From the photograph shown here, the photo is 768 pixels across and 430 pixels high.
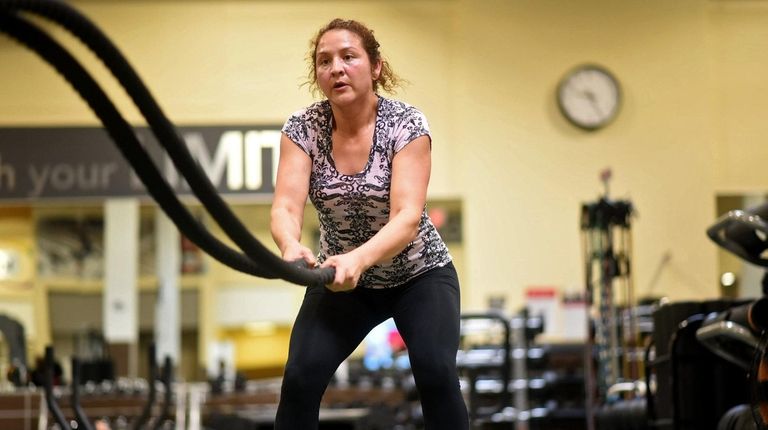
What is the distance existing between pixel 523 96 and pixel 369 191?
8968 mm

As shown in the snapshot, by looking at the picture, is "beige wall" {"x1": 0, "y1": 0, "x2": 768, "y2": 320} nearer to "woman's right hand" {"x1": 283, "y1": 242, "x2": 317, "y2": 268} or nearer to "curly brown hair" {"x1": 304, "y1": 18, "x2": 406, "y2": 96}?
"curly brown hair" {"x1": 304, "y1": 18, "x2": 406, "y2": 96}

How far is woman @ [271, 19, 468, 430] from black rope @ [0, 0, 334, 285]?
515 mm

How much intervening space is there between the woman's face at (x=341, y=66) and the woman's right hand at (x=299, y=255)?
405 mm

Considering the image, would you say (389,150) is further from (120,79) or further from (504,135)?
(504,135)

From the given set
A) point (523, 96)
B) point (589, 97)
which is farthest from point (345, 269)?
point (589, 97)

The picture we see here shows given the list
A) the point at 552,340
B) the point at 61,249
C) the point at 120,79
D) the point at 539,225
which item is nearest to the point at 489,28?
the point at 539,225

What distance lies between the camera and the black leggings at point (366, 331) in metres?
2.65

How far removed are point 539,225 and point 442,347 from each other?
29.1 ft

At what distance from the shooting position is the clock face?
11.5 metres

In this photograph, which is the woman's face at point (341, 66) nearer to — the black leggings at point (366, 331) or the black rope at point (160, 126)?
the black leggings at point (366, 331)

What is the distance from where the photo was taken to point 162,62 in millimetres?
11586

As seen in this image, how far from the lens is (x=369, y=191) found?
2.74 m

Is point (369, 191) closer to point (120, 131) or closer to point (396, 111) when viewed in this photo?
point (396, 111)

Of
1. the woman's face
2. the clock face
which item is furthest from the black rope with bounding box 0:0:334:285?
the clock face
